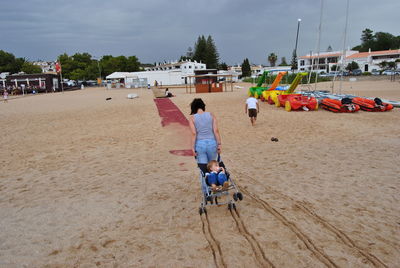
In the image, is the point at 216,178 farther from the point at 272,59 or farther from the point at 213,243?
the point at 272,59

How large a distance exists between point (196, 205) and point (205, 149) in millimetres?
1032

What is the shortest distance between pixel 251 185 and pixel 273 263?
2.52 metres

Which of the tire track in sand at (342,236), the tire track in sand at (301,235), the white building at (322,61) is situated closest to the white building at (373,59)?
the white building at (322,61)

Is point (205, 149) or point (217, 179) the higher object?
point (205, 149)

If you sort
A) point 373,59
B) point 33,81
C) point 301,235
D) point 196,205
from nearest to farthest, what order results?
point 301,235 < point 196,205 < point 33,81 < point 373,59

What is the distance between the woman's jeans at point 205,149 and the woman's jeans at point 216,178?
1.01ft

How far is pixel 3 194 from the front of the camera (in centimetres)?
582

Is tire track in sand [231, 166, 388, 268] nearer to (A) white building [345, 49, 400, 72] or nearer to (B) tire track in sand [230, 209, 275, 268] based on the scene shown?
(B) tire track in sand [230, 209, 275, 268]

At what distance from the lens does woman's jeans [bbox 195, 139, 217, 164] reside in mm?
4539

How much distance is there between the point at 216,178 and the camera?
14.3 ft

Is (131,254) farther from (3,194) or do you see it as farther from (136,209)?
(3,194)

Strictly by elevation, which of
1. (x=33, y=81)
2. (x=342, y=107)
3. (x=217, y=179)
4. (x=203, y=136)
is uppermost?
(x=33, y=81)

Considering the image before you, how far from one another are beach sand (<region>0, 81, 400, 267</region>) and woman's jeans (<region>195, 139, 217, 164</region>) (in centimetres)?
84

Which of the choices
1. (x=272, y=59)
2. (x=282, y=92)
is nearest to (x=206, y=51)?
(x=272, y=59)
